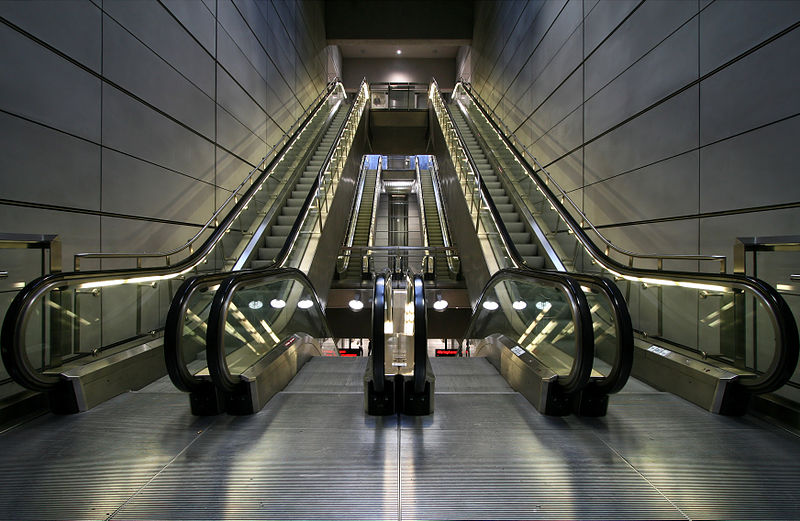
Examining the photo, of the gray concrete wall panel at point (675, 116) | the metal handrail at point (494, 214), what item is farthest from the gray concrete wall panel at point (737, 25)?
the metal handrail at point (494, 214)

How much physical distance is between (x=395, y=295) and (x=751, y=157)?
3.45 metres

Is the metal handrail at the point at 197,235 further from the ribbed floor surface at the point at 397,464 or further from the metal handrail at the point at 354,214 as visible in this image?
the metal handrail at the point at 354,214

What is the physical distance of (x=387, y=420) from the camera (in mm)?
2287

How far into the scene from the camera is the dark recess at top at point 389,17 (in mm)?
14969

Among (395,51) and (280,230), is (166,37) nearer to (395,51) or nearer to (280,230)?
(280,230)

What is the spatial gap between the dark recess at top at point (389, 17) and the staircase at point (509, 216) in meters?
7.81

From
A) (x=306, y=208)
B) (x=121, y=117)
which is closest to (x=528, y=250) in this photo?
(x=306, y=208)

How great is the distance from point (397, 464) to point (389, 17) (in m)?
17.2

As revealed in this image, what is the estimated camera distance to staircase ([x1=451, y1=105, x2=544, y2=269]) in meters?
6.15

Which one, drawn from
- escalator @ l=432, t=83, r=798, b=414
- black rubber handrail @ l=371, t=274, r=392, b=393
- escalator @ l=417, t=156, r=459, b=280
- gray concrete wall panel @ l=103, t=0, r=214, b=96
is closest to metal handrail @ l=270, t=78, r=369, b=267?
gray concrete wall panel @ l=103, t=0, r=214, b=96

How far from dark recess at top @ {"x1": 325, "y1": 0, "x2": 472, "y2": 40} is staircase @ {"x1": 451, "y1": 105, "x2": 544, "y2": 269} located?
7814 mm

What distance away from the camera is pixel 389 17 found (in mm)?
14961

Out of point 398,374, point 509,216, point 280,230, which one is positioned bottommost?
point 398,374

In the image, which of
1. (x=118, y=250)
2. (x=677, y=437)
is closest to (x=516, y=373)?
(x=677, y=437)
